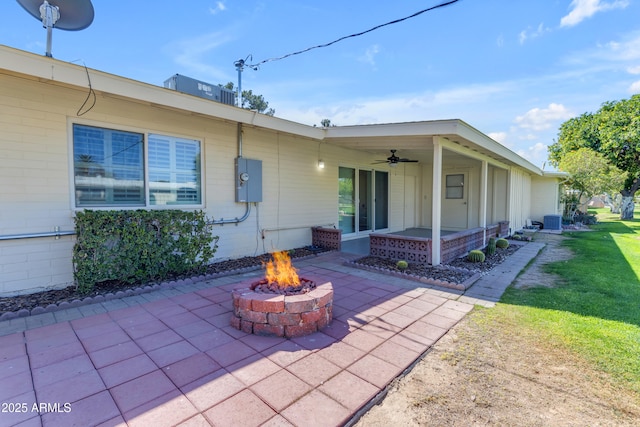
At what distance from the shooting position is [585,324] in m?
3.27

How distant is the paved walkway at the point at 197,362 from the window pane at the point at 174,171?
1781 millimetres

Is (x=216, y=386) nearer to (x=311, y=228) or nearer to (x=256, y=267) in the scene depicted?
(x=256, y=267)

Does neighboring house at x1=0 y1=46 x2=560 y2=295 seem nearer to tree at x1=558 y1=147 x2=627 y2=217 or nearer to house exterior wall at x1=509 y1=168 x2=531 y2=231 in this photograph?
house exterior wall at x1=509 y1=168 x2=531 y2=231

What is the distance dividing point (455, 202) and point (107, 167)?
1088cm

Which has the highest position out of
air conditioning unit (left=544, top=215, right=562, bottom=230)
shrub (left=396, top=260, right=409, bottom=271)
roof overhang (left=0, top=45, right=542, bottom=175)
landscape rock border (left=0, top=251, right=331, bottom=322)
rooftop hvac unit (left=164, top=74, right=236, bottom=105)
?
rooftop hvac unit (left=164, top=74, right=236, bottom=105)

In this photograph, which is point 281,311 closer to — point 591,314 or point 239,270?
point 239,270

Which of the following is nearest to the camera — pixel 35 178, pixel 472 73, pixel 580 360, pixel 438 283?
pixel 580 360

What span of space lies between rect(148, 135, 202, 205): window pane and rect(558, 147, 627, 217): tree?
15789 millimetres

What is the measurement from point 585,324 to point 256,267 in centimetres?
460

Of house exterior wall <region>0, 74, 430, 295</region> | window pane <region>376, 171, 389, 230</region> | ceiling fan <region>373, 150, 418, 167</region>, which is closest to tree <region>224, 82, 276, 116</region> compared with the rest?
window pane <region>376, 171, 389, 230</region>

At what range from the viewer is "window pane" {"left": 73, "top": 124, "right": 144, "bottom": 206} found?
422 cm

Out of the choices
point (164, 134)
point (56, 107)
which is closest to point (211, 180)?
point (164, 134)

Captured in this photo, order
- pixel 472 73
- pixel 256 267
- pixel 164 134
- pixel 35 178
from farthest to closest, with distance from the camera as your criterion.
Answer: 1. pixel 472 73
2. pixel 256 267
3. pixel 164 134
4. pixel 35 178

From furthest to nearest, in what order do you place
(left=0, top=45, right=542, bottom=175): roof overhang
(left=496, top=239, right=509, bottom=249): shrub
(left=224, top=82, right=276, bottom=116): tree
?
(left=224, top=82, right=276, bottom=116): tree, (left=496, top=239, right=509, bottom=249): shrub, (left=0, top=45, right=542, bottom=175): roof overhang
